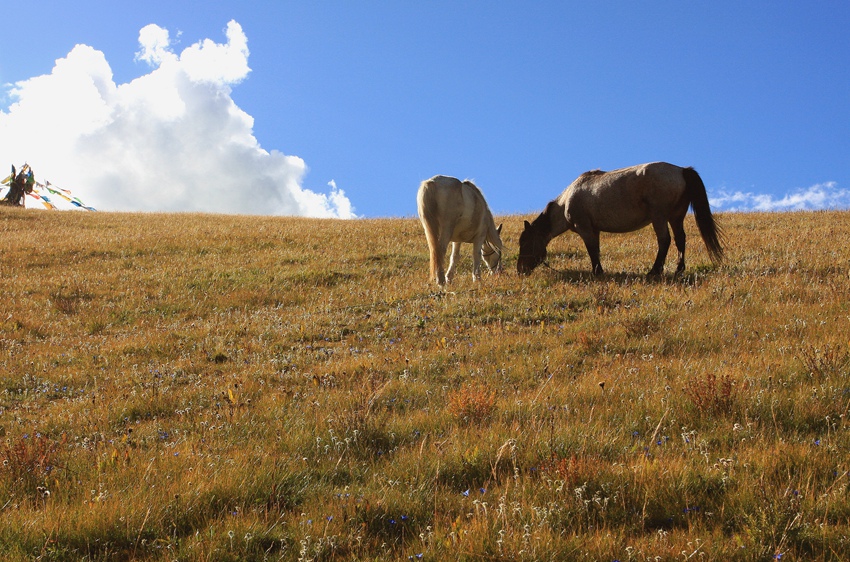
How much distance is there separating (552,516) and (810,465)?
2.03 meters

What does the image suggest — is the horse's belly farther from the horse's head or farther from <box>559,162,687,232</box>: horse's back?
the horse's head

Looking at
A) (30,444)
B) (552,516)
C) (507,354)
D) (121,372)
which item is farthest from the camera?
(121,372)

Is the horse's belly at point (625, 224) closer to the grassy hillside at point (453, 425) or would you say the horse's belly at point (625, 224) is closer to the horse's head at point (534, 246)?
the grassy hillside at point (453, 425)

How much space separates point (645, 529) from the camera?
4.01 metres

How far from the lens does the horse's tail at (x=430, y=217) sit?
48.2 feet

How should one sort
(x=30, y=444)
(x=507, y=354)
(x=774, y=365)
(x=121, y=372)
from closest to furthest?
(x=30, y=444)
(x=774, y=365)
(x=507, y=354)
(x=121, y=372)

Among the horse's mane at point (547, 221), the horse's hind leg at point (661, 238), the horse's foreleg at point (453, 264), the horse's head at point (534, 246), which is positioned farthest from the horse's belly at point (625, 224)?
the horse's foreleg at point (453, 264)

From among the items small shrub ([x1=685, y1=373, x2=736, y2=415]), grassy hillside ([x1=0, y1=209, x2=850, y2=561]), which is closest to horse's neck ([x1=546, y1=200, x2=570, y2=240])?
grassy hillside ([x1=0, y1=209, x2=850, y2=561])

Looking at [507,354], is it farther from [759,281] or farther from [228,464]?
[759,281]

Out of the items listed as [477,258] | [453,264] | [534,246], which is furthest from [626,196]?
[453,264]

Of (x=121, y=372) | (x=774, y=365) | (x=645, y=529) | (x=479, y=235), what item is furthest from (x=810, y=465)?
(x=479, y=235)

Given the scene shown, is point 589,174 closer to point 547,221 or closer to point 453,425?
point 547,221

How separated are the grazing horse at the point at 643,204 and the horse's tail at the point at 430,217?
3244 mm

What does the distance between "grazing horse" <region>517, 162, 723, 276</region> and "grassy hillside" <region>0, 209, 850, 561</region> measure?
3.05 ft
